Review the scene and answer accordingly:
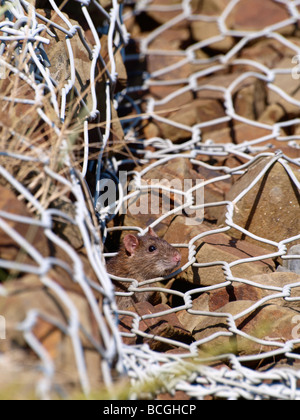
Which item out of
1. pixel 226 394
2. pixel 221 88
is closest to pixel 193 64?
pixel 221 88

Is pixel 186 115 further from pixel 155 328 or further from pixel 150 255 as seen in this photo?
pixel 155 328

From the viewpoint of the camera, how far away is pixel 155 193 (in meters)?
4.88

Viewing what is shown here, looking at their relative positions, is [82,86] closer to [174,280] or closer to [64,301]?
[174,280]

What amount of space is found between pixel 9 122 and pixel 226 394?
1741mm

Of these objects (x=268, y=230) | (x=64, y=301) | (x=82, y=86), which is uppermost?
(x=82, y=86)

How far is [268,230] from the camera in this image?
4.45 meters

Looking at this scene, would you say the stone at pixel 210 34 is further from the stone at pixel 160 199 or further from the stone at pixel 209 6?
the stone at pixel 160 199

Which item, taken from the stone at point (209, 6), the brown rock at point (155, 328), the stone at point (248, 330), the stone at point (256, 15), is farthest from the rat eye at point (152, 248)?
the stone at point (209, 6)

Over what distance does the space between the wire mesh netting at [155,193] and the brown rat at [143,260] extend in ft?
0.39

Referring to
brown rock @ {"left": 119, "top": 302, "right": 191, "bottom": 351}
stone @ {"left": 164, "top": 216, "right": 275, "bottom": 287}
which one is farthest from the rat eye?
brown rock @ {"left": 119, "top": 302, "right": 191, "bottom": 351}

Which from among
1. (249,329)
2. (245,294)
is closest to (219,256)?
(245,294)

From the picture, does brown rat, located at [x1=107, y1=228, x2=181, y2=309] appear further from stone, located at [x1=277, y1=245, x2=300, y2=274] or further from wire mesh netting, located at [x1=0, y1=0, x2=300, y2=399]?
stone, located at [x1=277, y1=245, x2=300, y2=274]

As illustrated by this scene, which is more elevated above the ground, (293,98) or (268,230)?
(293,98)
